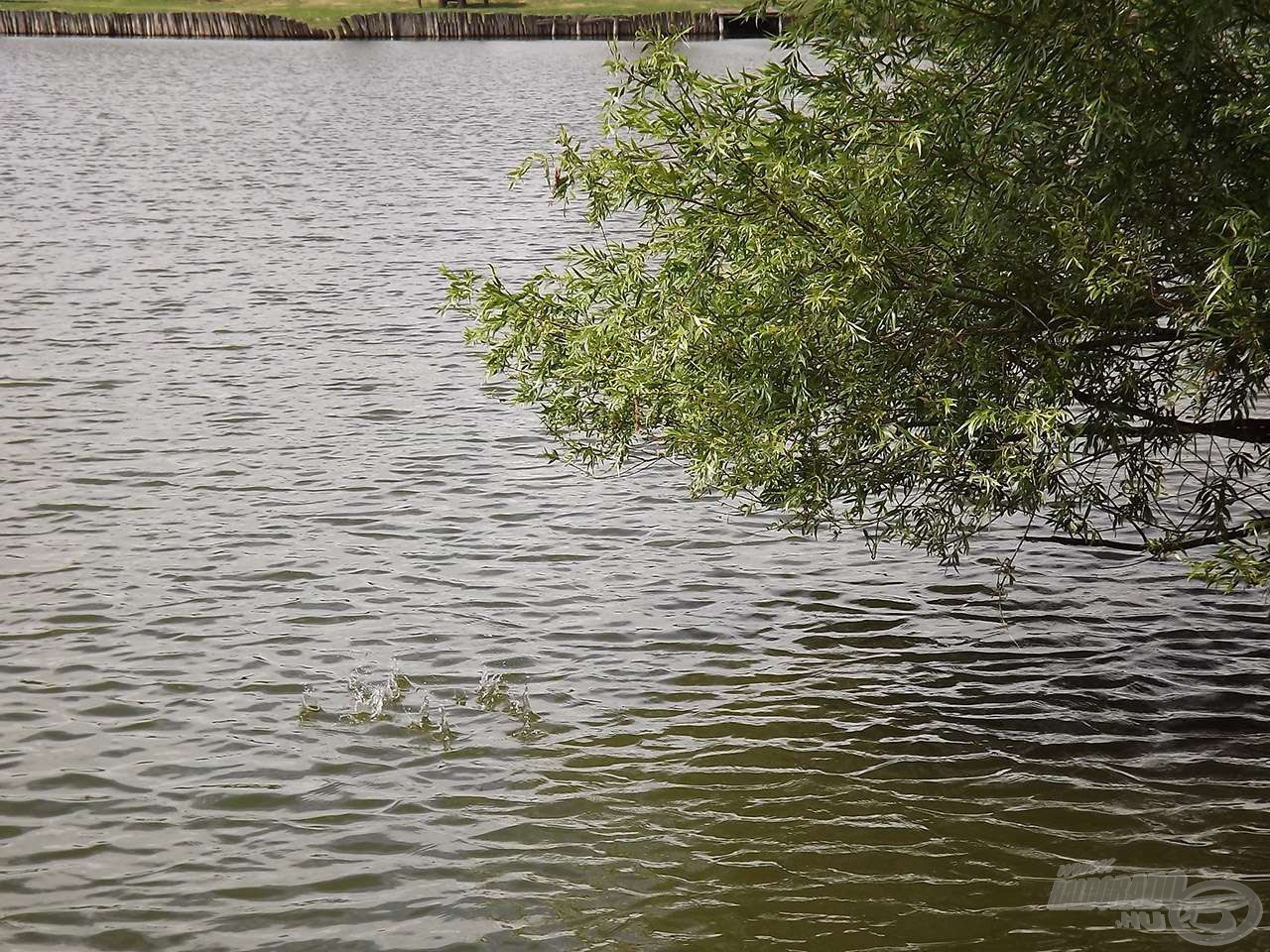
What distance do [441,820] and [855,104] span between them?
22.6 ft

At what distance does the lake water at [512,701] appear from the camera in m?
10.1

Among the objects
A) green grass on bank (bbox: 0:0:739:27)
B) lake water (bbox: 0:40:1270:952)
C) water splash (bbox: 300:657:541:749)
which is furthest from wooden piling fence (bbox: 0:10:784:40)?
water splash (bbox: 300:657:541:749)

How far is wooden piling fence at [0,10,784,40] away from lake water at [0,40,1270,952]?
104m

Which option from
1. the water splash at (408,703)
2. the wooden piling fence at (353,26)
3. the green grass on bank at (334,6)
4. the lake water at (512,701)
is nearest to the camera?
the lake water at (512,701)

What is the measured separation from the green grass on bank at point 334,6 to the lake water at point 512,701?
116 m

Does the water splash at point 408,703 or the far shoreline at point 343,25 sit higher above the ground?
the far shoreline at point 343,25

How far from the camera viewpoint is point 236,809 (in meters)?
11.3

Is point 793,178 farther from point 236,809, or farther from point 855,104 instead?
point 236,809

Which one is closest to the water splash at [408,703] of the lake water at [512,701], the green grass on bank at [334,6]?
the lake water at [512,701]

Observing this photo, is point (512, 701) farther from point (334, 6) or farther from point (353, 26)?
point (334, 6)

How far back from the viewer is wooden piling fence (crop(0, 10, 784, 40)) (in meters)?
118

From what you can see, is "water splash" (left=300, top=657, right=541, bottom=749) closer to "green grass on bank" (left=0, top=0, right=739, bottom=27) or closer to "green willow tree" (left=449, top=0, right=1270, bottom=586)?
"green willow tree" (left=449, top=0, right=1270, bottom=586)

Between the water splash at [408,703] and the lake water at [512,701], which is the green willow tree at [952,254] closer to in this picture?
the lake water at [512,701]

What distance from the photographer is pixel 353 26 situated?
4749 inches
